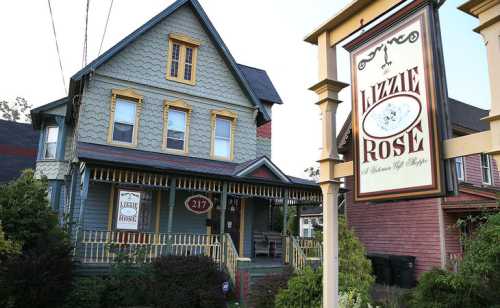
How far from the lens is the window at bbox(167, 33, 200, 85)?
15.8 metres

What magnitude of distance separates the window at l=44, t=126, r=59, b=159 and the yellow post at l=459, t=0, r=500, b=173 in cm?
1750

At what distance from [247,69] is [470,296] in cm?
1546

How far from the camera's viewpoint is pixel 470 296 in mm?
7180

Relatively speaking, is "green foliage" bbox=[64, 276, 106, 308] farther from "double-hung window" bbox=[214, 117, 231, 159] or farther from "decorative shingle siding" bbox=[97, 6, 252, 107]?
"decorative shingle siding" bbox=[97, 6, 252, 107]

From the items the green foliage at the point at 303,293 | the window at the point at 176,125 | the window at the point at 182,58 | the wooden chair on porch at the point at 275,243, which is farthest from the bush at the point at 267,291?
the window at the point at 182,58

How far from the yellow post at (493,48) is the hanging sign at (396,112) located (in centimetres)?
43

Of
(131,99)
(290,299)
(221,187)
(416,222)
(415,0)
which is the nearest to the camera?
(415,0)

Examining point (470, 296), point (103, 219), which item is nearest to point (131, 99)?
point (103, 219)

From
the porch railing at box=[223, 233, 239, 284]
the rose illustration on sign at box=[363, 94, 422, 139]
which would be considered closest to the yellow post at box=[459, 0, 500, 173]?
the rose illustration on sign at box=[363, 94, 422, 139]

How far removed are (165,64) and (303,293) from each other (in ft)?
38.3

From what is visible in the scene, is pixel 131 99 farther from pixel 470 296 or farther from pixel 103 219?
pixel 470 296

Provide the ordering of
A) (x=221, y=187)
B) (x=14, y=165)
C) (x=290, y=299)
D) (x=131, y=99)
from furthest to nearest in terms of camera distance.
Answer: (x=14, y=165) < (x=131, y=99) < (x=221, y=187) < (x=290, y=299)

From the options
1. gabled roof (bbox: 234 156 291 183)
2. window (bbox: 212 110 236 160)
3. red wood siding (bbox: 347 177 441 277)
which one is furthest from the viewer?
window (bbox: 212 110 236 160)

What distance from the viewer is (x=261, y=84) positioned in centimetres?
1998
